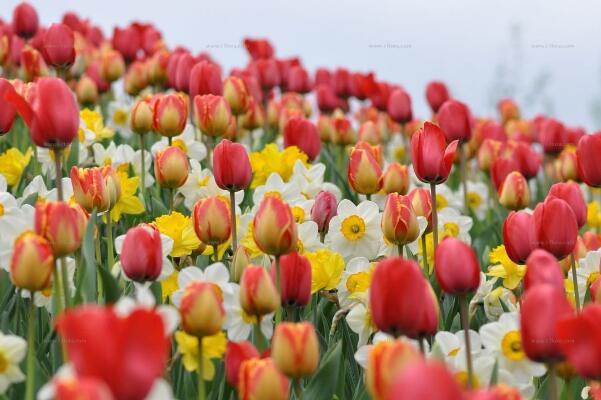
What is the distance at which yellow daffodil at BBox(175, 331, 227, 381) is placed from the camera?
7.20 ft

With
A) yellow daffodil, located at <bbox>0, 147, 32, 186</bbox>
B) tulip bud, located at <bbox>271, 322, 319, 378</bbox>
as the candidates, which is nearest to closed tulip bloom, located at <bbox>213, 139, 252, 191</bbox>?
tulip bud, located at <bbox>271, 322, 319, 378</bbox>

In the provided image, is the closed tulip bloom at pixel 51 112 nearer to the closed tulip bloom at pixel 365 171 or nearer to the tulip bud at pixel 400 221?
the tulip bud at pixel 400 221

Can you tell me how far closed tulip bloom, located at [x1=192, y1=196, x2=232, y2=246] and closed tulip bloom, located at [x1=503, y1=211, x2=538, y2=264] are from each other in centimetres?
73

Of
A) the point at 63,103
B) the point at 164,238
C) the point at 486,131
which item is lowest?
the point at 486,131

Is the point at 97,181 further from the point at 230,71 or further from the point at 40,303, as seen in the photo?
the point at 230,71

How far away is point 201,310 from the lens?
6.20 ft

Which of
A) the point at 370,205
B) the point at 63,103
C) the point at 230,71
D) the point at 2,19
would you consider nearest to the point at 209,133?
the point at 370,205

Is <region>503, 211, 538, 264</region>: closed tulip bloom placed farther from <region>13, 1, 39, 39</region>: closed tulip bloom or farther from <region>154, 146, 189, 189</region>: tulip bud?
<region>13, 1, 39, 39</region>: closed tulip bloom

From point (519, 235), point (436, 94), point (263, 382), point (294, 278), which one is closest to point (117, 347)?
point (263, 382)

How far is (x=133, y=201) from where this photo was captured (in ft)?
11.4

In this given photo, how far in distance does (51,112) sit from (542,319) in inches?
47.2

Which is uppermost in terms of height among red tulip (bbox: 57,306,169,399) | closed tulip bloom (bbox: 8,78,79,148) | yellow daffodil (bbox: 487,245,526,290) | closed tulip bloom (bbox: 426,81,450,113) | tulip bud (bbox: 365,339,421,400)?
closed tulip bloom (bbox: 8,78,79,148)

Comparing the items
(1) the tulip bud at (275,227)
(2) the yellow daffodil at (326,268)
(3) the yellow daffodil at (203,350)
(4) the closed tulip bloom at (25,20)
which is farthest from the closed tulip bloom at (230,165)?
(4) the closed tulip bloom at (25,20)

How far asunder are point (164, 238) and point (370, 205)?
0.84 m
